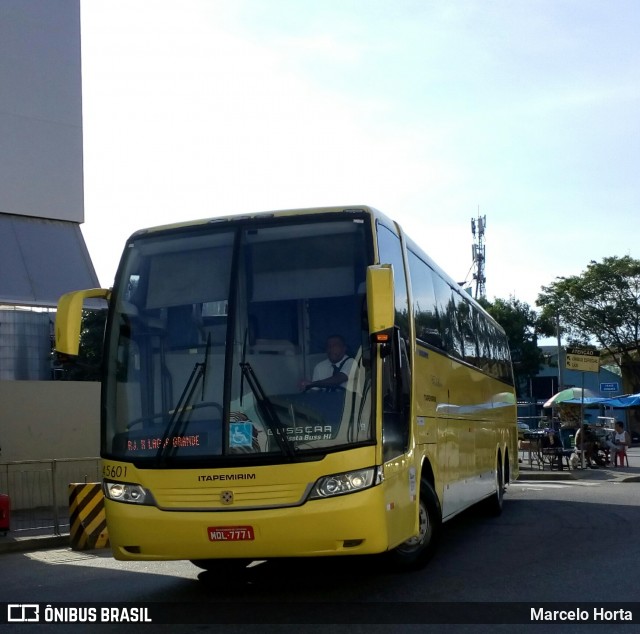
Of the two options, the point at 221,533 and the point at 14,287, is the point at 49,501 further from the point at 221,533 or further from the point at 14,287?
the point at 221,533

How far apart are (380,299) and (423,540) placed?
3.28 metres

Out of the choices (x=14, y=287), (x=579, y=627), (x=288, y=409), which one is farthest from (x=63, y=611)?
(x=14, y=287)

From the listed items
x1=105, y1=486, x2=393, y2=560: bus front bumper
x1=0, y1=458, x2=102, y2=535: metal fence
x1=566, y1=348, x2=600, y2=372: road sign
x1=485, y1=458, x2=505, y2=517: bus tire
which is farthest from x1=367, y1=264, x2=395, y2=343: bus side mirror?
x1=566, y1=348, x2=600, y2=372: road sign

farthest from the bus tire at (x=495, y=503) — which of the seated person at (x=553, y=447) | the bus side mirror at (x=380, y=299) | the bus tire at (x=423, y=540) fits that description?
the seated person at (x=553, y=447)

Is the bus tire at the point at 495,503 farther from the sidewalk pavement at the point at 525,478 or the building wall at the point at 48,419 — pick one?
the building wall at the point at 48,419

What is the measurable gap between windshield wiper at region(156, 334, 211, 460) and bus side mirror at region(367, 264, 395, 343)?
148cm

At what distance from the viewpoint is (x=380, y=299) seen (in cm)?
773

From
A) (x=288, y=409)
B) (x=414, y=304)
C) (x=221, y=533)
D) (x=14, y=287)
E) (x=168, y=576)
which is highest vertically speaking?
(x=14, y=287)

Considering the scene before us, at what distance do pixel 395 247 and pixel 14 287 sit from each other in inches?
469

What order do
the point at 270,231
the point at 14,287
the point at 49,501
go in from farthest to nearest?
1. the point at 14,287
2. the point at 49,501
3. the point at 270,231

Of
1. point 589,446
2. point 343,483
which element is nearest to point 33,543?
point 343,483

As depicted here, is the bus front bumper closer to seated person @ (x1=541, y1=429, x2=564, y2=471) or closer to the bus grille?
the bus grille

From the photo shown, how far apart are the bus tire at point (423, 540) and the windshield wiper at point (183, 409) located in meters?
Result: 2.75

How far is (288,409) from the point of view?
315 inches
